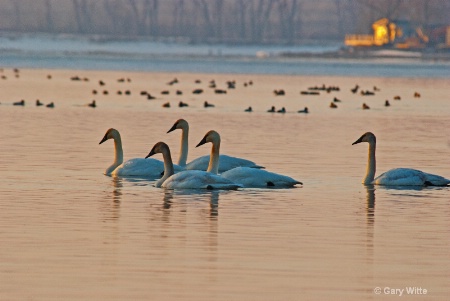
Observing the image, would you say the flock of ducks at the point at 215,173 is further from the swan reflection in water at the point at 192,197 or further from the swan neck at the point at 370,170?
the swan reflection in water at the point at 192,197

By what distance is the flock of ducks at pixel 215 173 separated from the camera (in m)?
19.5

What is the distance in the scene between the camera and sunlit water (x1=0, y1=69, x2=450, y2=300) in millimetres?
12117

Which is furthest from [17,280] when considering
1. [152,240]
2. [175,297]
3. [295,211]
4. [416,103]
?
[416,103]

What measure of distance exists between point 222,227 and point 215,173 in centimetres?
488

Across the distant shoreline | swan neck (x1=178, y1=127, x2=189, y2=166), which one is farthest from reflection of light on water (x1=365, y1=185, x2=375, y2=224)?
the distant shoreline

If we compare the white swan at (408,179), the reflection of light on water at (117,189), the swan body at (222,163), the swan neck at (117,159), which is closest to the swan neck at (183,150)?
the swan body at (222,163)

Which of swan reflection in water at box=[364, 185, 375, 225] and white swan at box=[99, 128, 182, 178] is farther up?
white swan at box=[99, 128, 182, 178]

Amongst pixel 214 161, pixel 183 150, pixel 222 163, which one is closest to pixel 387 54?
pixel 183 150

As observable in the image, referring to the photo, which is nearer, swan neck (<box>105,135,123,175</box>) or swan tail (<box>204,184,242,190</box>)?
swan tail (<box>204,184,242,190</box>)

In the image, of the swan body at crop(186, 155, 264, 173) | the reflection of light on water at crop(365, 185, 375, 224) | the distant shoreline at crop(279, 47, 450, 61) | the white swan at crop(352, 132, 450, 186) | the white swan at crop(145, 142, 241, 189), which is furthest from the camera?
the distant shoreline at crop(279, 47, 450, 61)

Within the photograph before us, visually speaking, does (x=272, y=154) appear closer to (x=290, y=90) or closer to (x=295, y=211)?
(x=295, y=211)

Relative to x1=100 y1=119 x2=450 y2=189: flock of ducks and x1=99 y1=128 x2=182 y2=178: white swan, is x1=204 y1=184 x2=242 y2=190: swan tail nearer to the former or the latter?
x1=100 y1=119 x2=450 y2=189: flock of ducks

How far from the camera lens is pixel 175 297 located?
37.6 feet

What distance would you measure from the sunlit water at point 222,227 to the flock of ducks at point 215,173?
246 mm
